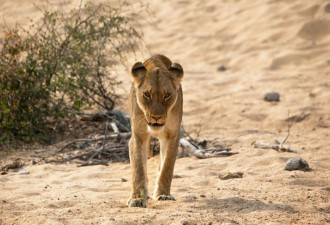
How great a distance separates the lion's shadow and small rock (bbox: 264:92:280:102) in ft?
17.4

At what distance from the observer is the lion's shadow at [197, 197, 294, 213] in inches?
195

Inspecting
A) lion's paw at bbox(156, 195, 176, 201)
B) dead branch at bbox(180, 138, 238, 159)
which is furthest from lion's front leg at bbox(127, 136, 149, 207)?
dead branch at bbox(180, 138, 238, 159)

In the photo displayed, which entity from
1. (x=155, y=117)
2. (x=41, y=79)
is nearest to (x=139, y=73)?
(x=155, y=117)

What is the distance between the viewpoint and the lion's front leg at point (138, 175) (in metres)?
5.21

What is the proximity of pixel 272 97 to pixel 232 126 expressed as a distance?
1364 millimetres

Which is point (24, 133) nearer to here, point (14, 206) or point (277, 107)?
point (14, 206)

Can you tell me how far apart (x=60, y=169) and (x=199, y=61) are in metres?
6.89

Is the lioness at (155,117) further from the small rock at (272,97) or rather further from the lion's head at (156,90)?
the small rock at (272,97)

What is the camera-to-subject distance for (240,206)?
5.07 metres

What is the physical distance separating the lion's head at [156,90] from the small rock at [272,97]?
5.12m

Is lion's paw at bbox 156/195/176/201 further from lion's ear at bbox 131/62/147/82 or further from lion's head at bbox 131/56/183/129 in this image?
lion's ear at bbox 131/62/147/82

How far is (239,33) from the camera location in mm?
14469

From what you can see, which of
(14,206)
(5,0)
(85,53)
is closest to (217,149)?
(85,53)

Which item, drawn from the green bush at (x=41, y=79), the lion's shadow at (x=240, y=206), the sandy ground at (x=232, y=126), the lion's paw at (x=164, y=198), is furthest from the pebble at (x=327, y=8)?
the lion's paw at (x=164, y=198)
